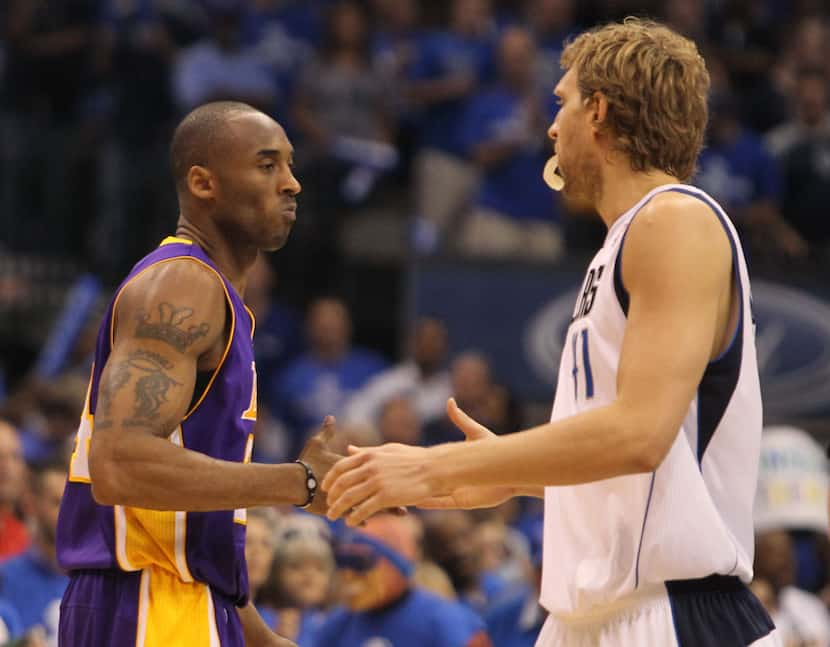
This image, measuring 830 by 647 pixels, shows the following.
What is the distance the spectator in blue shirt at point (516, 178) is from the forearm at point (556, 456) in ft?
29.3

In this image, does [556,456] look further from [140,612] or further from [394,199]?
[394,199]

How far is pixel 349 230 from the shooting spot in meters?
13.7

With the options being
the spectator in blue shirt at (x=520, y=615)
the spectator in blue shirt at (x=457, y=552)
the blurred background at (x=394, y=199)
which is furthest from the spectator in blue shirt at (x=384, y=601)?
the blurred background at (x=394, y=199)

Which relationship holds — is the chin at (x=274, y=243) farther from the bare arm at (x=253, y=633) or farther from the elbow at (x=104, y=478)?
the bare arm at (x=253, y=633)

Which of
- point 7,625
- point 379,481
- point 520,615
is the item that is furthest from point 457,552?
point 379,481

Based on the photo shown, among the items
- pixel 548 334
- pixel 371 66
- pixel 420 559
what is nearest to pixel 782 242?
pixel 548 334

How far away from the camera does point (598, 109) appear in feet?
12.4

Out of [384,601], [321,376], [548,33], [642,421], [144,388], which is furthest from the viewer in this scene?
[548,33]

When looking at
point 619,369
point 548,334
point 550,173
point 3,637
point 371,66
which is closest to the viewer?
point 619,369

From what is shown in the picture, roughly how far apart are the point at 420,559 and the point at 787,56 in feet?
23.8

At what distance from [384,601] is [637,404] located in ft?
14.5

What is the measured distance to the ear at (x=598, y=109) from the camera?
3768mm

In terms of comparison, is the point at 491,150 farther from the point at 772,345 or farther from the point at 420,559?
the point at 420,559

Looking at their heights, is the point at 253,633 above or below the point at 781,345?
below
